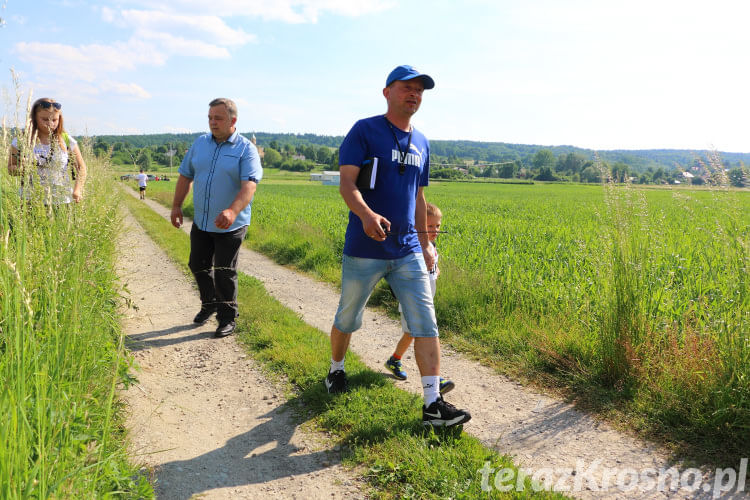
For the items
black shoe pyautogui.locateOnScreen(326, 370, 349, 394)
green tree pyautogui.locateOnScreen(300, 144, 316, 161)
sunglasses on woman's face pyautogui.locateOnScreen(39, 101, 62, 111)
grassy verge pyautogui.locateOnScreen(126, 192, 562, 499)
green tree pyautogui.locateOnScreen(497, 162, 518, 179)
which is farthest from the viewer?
green tree pyautogui.locateOnScreen(300, 144, 316, 161)

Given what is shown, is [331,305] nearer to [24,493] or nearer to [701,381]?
[701,381]

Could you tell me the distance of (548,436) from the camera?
3502 mm

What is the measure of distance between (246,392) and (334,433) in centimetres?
106

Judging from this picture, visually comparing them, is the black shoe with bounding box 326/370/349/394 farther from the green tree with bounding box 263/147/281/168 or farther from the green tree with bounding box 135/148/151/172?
the green tree with bounding box 263/147/281/168

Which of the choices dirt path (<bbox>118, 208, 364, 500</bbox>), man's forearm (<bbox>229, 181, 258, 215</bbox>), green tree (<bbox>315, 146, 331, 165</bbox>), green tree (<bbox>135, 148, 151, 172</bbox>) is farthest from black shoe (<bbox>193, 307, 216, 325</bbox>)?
green tree (<bbox>315, 146, 331, 165</bbox>)

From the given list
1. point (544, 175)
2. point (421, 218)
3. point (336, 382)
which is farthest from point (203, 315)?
point (544, 175)

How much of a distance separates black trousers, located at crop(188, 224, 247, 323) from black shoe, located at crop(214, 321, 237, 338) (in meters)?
0.05

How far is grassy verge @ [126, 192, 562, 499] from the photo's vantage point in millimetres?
2824

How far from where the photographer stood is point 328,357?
4680 millimetres

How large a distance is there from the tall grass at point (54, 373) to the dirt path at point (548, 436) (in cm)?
231

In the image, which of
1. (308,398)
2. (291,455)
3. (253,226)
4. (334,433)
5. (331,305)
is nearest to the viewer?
(291,455)

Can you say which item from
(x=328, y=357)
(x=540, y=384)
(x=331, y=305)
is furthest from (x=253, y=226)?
(x=540, y=384)

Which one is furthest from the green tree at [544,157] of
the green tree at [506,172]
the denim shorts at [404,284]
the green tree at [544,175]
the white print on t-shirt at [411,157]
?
the green tree at [506,172]

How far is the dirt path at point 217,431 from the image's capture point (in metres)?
2.90
